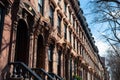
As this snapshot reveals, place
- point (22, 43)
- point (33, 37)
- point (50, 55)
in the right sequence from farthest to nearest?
point (50, 55) < point (33, 37) < point (22, 43)

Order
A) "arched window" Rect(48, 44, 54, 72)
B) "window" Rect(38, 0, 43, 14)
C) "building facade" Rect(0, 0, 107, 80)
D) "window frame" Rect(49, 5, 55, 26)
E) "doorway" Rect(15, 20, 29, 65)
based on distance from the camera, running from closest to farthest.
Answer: "building facade" Rect(0, 0, 107, 80), "doorway" Rect(15, 20, 29, 65), "window" Rect(38, 0, 43, 14), "arched window" Rect(48, 44, 54, 72), "window frame" Rect(49, 5, 55, 26)

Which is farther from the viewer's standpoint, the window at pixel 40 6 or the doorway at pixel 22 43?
the window at pixel 40 6

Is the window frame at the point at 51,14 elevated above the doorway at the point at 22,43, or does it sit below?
above

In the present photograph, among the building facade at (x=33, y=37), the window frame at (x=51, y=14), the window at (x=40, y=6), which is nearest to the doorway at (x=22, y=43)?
the building facade at (x=33, y=37)

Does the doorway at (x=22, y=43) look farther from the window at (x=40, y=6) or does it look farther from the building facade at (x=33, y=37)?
the window at (x=40, y=6)

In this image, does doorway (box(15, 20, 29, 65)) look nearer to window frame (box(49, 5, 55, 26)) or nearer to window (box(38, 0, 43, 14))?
window (box(38, 0, 43, 14))

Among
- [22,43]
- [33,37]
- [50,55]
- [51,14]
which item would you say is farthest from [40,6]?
[22,43]

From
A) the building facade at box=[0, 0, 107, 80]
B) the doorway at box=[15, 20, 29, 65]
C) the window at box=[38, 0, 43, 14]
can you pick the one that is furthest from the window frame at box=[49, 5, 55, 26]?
the doorway at box=[15, 20, 29, 65]

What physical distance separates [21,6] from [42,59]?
527 centimetres

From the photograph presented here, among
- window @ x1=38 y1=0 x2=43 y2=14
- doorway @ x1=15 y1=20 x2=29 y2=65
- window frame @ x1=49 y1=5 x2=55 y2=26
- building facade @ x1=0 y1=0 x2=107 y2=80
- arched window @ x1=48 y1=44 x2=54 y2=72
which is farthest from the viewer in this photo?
window frame @ x1=49 y1=5 x2=55 y2=26

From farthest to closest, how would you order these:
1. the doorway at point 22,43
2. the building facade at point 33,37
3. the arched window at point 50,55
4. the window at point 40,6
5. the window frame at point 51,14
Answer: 1. the window frame at point 51,14
2. the arched window at point 50,55
3. the window at point 40,6
4. the doorway at point 22,43
5. the building facade at point 33,37

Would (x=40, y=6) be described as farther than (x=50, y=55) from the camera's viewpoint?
No

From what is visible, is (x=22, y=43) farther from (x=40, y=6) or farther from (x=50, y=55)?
(x=50, y=55)

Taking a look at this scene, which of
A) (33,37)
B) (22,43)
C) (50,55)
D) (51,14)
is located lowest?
(50,55)
